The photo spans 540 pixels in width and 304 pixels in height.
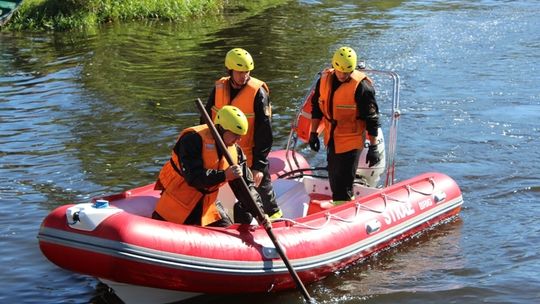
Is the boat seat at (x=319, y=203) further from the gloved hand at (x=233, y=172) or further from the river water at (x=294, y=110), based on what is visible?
the gloved hand at (x=233, y=172)

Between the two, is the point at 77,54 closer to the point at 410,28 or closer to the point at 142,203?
the point at 410,28

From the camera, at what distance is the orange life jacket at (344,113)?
26.9 ft

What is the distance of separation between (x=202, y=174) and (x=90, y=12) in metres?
16.5

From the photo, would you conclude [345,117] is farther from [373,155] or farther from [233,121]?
[233,121]

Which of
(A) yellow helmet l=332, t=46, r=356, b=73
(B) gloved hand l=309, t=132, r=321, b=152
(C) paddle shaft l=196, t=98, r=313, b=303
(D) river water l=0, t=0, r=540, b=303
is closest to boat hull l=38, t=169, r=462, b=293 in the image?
(C) paddle shaft l=196, t=98, r=313, b=303

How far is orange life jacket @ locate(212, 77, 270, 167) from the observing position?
7523mm

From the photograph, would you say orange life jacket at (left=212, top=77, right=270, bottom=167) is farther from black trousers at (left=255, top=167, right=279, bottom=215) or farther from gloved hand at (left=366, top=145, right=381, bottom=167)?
gloved hand at (left=366, top=145, right=381, bottom=167)

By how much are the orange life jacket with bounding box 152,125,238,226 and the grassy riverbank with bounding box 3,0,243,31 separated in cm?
1546

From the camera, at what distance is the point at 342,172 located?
839 centimetres

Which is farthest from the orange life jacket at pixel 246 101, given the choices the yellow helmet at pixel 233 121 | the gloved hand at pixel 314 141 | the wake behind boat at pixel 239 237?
the gloved hand at pixel 314 141

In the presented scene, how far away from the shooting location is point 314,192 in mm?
9070

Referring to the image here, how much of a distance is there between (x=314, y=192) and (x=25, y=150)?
4.54 meters

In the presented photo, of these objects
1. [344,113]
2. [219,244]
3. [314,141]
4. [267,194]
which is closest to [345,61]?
[344,113]

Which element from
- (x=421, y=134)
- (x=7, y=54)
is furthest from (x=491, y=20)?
(x=7, y=54)
